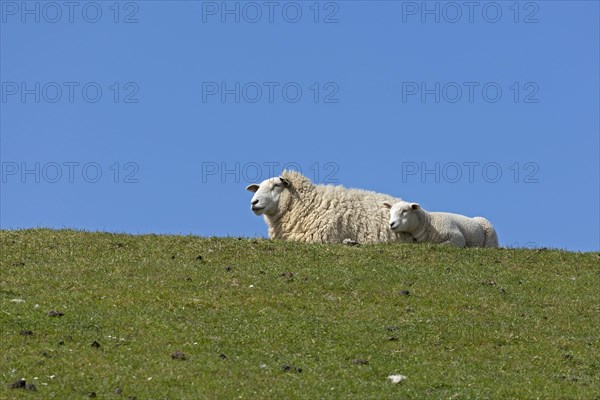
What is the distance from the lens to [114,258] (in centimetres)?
2456

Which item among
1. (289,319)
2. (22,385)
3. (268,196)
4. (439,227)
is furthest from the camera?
(268,196)

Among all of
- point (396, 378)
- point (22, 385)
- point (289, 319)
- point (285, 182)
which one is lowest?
point (22, 385)

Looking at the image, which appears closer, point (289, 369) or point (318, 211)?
point (289, 369)

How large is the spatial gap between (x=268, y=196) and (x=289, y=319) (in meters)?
10.1

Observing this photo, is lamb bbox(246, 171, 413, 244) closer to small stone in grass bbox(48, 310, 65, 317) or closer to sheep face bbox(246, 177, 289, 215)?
sheep face bbox(246, 177, 289, 215)

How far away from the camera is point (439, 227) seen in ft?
96.9

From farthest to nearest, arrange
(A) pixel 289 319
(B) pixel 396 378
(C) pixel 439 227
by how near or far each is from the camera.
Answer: (C) pixel 439 227
(A) pixel 289 319
(B) pixel 396 378

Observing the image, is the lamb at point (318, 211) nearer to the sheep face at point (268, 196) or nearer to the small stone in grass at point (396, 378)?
the sheep face at point (268, 196)

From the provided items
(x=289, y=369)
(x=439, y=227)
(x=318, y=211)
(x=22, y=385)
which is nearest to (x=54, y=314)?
(x=22, y=385)

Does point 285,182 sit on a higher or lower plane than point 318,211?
higher

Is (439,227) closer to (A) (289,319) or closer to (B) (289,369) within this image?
(A) (289,319)

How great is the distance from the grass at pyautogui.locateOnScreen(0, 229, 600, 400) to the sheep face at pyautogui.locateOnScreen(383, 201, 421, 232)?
192 centimetres

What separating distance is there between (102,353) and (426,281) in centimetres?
825

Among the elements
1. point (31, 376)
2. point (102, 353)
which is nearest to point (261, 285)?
point (102, 353)
